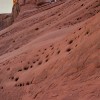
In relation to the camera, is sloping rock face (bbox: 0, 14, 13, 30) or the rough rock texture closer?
the rough rock texture

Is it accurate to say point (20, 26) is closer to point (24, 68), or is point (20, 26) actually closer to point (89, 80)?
point (24, 68)

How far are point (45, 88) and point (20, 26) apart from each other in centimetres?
2023

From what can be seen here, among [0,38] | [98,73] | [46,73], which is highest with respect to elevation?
[98,73]

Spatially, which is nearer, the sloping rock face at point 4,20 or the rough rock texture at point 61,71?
the rough rock texture at point 61,71

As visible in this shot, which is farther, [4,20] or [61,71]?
[4,20]

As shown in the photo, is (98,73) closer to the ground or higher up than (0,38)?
higher up

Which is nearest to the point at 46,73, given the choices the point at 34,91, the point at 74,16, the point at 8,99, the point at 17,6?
the point at 34,91

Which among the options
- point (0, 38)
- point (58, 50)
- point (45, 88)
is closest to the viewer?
point (45, 88)

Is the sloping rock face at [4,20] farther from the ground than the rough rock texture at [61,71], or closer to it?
closer to it

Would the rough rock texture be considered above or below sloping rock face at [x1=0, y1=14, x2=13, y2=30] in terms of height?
above

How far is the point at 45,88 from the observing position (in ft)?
35.1

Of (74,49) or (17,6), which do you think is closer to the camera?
(74,49)

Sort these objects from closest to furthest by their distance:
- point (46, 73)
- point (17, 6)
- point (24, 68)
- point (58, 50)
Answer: point (46, 73) < point (58, 50) < point (24, 68) < point (17, 6)

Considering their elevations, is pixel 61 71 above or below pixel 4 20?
above
